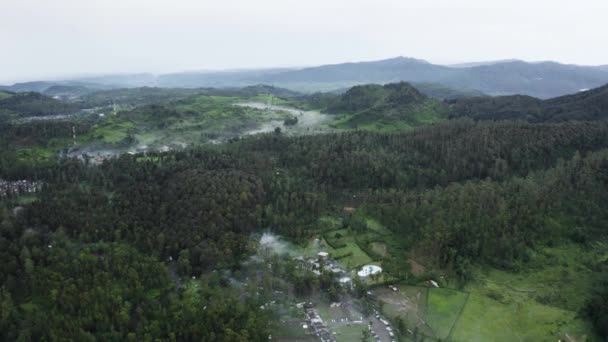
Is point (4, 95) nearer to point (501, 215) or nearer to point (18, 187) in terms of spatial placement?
point (18, 187)

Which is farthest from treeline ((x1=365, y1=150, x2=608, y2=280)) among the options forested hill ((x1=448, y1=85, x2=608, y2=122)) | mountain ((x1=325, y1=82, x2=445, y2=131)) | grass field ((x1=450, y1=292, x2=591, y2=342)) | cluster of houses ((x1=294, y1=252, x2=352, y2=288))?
mountain ((x1=325, y1=82, x2=445, y2=131))

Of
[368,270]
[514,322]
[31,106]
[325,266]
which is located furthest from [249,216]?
[31,106]

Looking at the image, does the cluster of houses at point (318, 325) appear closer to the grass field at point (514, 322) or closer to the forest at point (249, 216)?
the forest at point (249, 216)

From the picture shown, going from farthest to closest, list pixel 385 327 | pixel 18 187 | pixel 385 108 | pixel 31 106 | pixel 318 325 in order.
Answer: pixel 31 106, pixel 385 108, pixel 18 187, pixel 318 325, pixel 385 327

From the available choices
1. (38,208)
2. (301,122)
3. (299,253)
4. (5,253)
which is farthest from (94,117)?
(299,253)

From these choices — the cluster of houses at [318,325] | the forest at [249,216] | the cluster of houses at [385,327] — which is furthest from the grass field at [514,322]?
the cluster of houses at [318,325]

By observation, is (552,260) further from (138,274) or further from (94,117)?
(94,117)

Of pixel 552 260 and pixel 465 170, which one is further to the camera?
pixel 465 170
